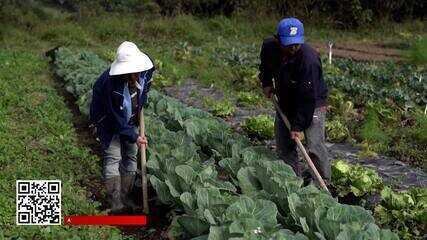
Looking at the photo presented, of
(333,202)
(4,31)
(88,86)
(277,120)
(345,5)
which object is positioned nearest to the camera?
(333,202)

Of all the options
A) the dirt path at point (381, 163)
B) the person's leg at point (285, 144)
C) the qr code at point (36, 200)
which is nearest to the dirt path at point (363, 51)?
the dirt path at point (381, 163)

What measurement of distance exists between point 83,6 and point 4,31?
3670 millimetres

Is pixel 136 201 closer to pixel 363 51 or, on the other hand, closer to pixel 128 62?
pixel 128 62

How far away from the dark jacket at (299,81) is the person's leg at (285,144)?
0.16m

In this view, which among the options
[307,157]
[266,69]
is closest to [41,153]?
[266,69]

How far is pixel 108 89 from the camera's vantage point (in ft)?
16.7

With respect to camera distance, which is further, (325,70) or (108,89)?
(325,70)

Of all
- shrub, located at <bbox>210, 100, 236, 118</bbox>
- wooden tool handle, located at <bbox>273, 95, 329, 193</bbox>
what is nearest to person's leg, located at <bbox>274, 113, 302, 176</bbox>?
wooden tool handle, located at <bbox>273, 95, 329, 193</bbox>

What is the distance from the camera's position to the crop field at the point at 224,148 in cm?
431

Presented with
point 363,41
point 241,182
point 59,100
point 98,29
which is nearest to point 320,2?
point 363,41

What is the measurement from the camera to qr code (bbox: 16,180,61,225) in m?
4.12

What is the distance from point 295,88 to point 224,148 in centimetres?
91

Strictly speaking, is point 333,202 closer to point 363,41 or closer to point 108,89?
point 108,89

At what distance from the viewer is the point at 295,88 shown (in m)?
5.44
